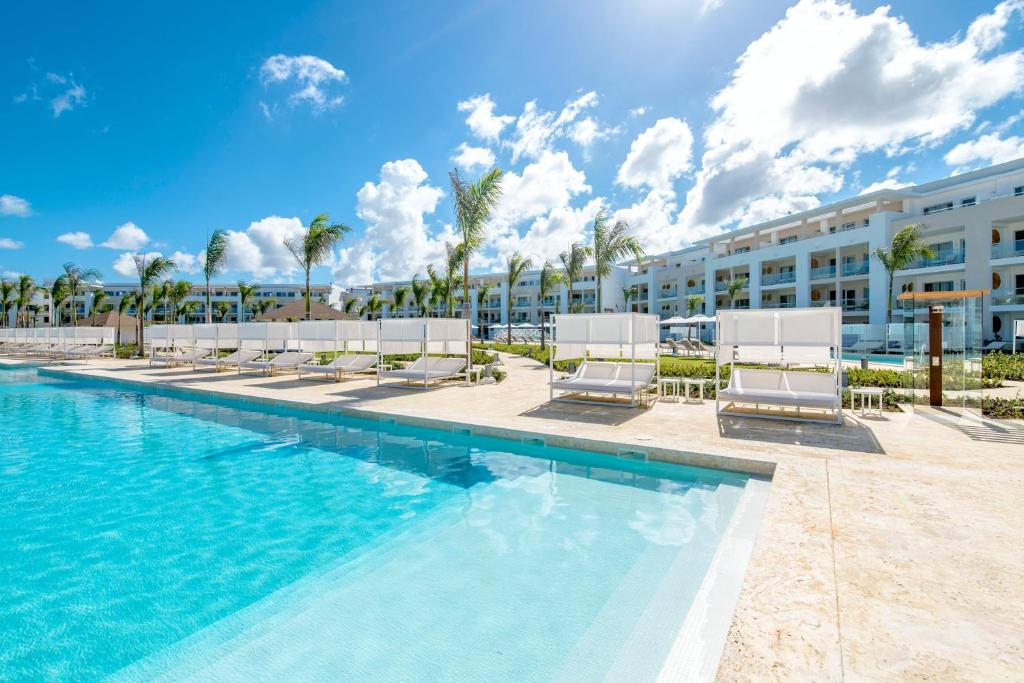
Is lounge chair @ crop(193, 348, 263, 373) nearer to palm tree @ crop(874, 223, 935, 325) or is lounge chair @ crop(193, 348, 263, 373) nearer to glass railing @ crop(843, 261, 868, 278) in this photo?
palm tree @ crop(874, 223, 935, 325)

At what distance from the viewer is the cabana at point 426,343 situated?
13266 mm

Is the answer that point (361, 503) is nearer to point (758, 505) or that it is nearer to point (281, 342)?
point (758, 505)

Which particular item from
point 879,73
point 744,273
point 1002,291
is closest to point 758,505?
point 879,73

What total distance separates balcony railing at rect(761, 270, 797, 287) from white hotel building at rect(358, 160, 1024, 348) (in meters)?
0.09

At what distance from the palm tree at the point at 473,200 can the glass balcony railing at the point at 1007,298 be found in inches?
1141

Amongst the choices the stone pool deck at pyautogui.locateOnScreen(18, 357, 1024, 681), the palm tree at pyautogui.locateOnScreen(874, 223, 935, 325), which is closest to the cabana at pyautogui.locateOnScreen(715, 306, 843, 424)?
the stone pool deck at pyautogui.locateOnScreen(18, 357, 1024, 681)

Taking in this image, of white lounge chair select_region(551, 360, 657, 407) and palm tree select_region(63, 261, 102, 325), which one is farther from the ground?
palm tree select_region(63, 261, 102, 325)

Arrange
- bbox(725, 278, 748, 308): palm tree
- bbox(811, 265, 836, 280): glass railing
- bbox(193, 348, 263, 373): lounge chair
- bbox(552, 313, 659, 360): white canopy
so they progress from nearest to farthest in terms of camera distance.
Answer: bbox(552, 313, 659, 360): white canopy, bbox(193, 348, 263, 373): lounge chair, bbox(811, 265, 836, 280): glass railing, bbox(725, 278, 748, 308): palm tree

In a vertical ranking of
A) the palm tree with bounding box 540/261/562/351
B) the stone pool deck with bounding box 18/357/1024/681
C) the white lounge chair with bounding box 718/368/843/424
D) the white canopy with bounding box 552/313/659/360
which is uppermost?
the palm tree with bounding box 540/261/562/351

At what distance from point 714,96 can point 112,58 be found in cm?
2092

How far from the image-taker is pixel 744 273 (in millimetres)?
45406

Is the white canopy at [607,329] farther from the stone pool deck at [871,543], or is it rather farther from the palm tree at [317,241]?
the palm tree at [317,241]

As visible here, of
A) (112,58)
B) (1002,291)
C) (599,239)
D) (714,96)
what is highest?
(112,58)

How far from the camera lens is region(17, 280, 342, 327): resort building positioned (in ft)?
255
